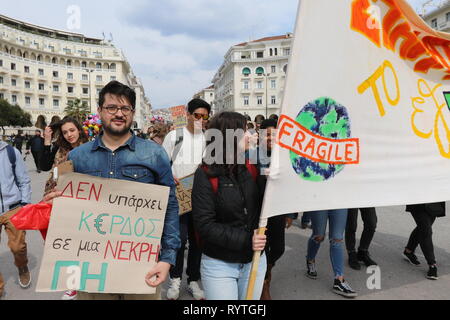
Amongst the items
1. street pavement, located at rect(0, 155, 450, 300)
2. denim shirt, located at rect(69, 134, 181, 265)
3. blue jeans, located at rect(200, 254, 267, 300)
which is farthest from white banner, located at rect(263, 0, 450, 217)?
street pavement, located at rect(0, 155, 450, 300)

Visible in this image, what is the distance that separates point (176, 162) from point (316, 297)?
78.5 inches

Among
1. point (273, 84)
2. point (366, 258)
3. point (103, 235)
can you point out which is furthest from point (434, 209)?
point (273, 84)

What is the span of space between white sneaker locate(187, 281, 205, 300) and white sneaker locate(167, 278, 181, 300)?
150mm

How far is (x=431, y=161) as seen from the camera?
2605mm

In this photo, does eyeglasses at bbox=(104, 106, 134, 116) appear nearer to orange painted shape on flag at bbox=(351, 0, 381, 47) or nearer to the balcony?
orange painted shape on flag at bbox=(351, 0, 381, 47)

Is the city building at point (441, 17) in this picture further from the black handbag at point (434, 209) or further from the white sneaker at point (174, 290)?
the white sneaker at point (174, 290)

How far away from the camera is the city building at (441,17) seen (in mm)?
42178

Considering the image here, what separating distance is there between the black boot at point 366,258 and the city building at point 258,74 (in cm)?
6400

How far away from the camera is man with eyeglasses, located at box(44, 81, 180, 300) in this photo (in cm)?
183

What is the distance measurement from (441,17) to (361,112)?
54.5 m

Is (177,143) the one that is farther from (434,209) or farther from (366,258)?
(434,209)

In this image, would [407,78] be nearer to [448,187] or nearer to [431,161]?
[431,161]

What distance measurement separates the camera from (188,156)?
10.5 feet

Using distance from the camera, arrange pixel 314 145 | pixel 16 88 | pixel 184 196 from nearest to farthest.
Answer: pixel 314 145 → pixel 184 196 → pixel 16 88
